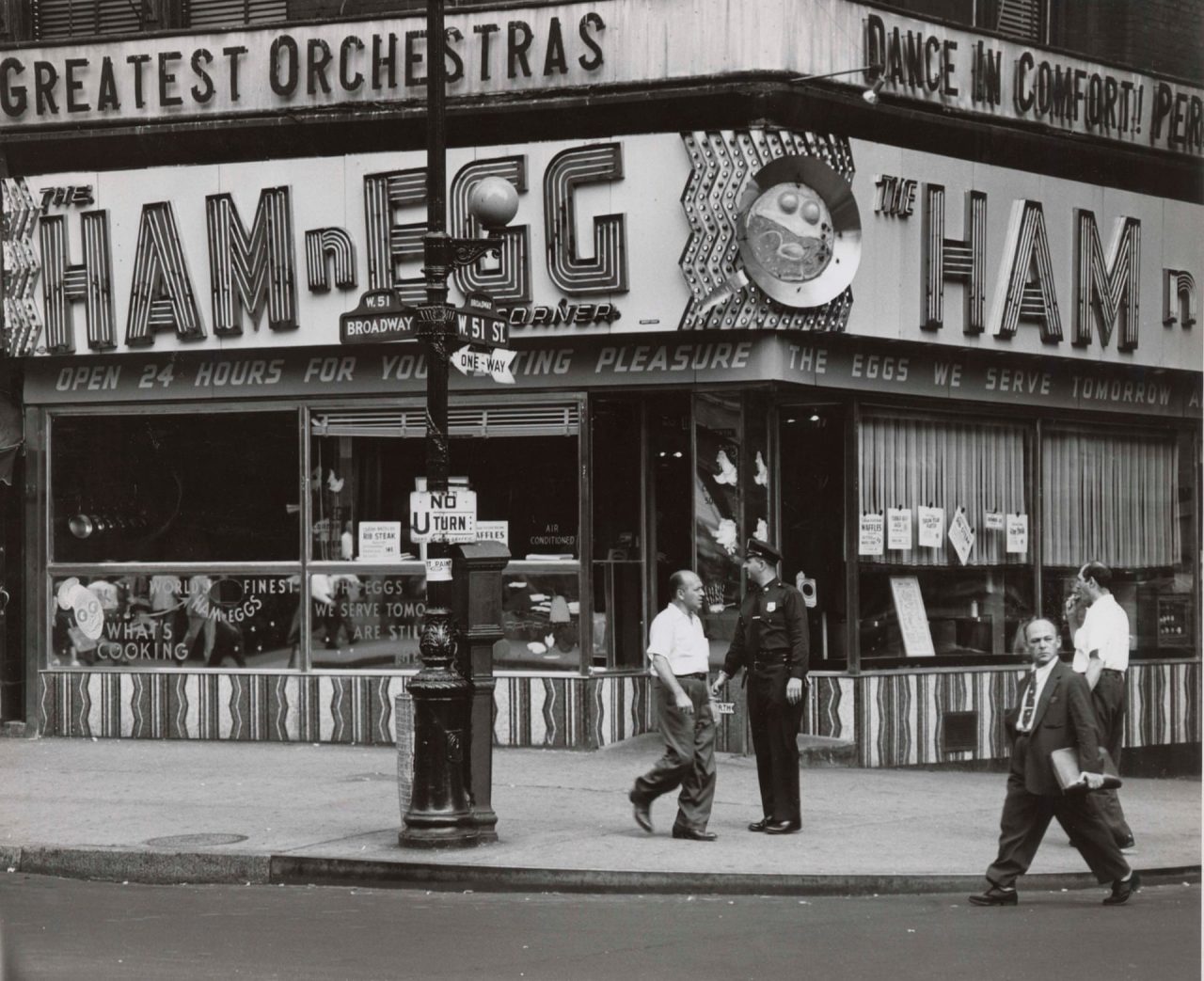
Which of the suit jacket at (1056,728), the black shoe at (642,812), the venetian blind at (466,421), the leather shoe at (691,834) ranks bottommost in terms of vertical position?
the leather shoe at (691,834)

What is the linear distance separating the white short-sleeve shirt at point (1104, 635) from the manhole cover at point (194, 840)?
571 centimetres

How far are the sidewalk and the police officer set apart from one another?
0.27m

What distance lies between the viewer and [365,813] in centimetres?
1304

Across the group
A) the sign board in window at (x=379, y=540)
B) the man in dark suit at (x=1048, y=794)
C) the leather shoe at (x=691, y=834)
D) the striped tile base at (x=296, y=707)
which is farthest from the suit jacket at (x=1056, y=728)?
the sign board in window at (x=379, y=540)

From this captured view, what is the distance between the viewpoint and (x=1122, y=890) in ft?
32.7

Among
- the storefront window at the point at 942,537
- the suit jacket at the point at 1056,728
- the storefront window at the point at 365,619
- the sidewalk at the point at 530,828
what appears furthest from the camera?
the storefront window at the point at 365,619

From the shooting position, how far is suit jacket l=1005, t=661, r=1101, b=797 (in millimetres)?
9883

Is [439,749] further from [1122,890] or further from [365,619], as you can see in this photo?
[365,619]

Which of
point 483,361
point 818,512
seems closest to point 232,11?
point 818,512

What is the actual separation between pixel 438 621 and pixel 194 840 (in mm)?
2161

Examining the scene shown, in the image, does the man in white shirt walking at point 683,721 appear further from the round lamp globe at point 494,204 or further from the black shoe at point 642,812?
the round lamp globe at point 494,204

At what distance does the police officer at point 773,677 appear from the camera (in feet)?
40.2

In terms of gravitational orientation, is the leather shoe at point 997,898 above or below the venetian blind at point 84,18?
below

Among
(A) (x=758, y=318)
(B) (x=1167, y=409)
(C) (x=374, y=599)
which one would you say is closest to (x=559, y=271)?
(A) (x=758, y=318)
